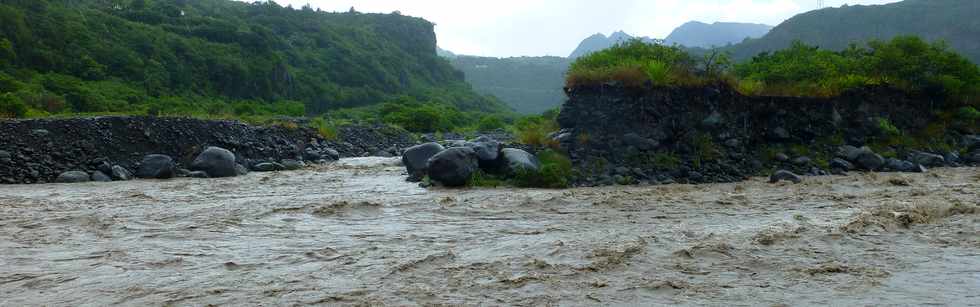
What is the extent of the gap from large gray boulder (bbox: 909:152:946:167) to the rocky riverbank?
16.9 m

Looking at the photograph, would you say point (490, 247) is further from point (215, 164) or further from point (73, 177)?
point (73, 177)

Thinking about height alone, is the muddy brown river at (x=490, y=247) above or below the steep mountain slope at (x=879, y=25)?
below

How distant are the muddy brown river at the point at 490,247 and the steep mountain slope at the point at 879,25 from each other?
80.6 m

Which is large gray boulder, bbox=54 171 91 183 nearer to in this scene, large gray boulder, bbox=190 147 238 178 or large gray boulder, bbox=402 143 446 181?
large gray boulder, bbox=190 147 238 178

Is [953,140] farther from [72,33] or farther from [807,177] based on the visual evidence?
[72,33]

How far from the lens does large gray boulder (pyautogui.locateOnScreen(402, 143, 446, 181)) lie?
13.9 m

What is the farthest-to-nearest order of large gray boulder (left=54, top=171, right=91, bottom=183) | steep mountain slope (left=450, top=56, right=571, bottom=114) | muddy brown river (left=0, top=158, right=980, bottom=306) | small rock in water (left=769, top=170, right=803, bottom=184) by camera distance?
steep mountain slope (left=450, top=56, right=571, bottom=114) → small rock in water (left=769, top=170, right=803, bottom=184) → large gray boulder (left=54, top=171, right=91, bottom=183) → muddy brown river (left=0, top=158, right=980, bottom=306)


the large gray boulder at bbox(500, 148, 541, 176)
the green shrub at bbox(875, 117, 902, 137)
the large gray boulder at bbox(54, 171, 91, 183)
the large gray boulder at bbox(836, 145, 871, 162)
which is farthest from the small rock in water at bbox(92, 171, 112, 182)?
the green shrub at bbox(875, 117, 902, 137)

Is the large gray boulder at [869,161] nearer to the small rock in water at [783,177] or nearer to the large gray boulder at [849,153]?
the large gray boulder at [849,153]

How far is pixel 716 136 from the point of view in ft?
49.0

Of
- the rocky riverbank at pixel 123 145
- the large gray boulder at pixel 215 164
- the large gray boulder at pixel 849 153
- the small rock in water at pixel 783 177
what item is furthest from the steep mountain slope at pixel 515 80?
the small rock in water at pixel 783 177

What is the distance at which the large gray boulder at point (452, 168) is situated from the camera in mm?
12633

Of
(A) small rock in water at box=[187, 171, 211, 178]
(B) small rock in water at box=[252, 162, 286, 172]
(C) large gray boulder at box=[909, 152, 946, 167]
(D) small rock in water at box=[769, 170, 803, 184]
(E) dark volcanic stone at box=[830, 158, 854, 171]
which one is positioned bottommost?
(C) large gray boulder at box=[909, 152, 946, 167]

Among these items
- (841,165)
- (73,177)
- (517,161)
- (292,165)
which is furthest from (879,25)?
(73,177)
